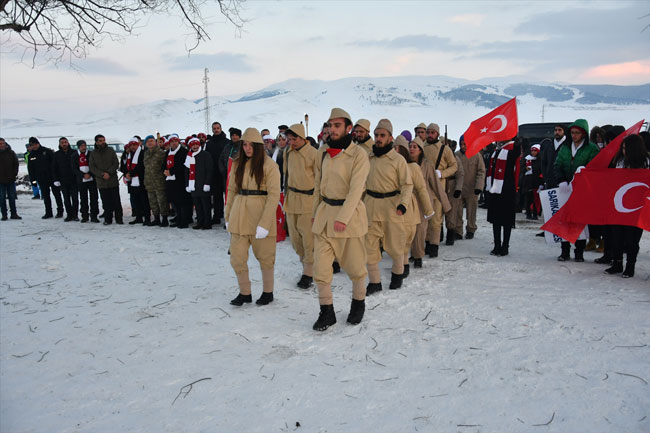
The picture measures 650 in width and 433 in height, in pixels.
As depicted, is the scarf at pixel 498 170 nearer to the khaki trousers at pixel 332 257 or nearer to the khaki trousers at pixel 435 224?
the khaki trousers at pixel 435 224

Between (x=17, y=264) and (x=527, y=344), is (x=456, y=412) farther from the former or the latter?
(x=17, y=264)

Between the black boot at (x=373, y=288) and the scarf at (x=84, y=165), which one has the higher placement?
the scarf at (x=84, y=165)

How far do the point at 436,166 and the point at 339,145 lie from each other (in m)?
4.05

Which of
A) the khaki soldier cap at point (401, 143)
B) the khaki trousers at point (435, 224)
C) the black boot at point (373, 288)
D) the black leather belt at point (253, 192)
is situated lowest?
the black boot at point (373, 288)

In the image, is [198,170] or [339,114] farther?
[198,170]

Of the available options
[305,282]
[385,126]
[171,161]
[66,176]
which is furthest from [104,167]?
[385,126]

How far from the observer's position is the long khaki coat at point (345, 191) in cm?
435

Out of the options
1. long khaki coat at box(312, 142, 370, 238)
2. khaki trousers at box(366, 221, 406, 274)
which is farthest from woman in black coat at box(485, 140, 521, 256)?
long khaki coat at box(312, 142, 370, 238)

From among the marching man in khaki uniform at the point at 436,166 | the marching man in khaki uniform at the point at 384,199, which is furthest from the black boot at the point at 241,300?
the marching man in khaki uniform at the point at 436,166

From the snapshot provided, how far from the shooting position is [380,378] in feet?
11.6

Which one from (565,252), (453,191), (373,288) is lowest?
(373,288)

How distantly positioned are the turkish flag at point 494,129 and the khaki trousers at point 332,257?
14.0 feet

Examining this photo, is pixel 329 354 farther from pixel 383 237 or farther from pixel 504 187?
pixel 504 187

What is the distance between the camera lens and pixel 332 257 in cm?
451
